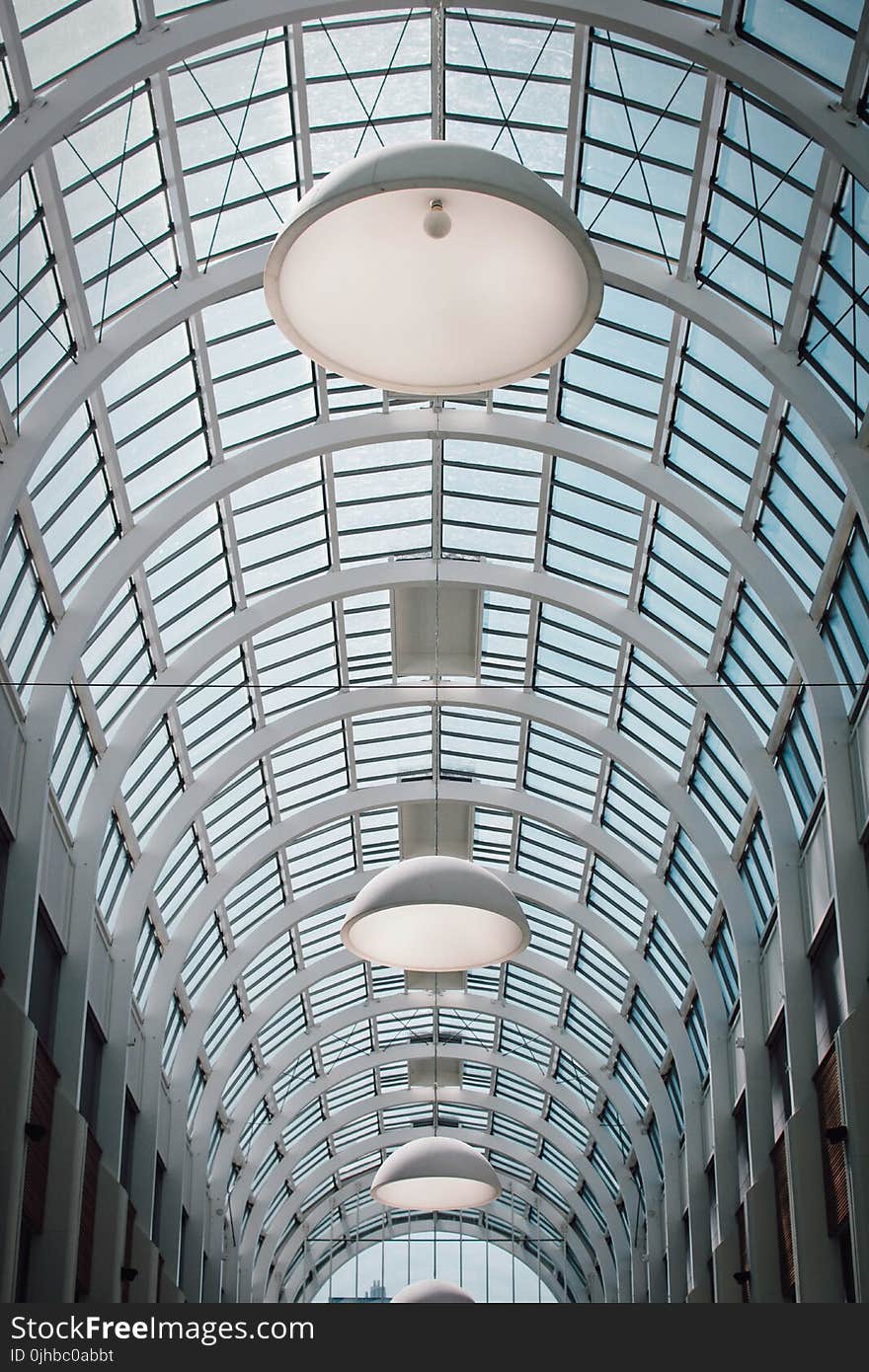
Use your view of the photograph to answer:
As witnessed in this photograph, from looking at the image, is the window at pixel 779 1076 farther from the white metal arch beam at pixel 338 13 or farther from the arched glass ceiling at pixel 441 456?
the white metal arch beam at pixel 338 13

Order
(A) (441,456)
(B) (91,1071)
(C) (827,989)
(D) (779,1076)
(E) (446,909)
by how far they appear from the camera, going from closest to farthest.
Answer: (E) (446,909) < (C) (827,989) < (D) (779,1076) < (B) (91,1071) < (A) (441,456)

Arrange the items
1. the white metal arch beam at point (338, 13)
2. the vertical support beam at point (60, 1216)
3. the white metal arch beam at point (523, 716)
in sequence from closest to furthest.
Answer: the white metal arch beam at point (338, 13) → the vertical support beam at point (60, 1216) → the white metal arch beam at point (523, 716)

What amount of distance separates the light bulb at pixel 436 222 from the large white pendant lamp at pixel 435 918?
14.0 m

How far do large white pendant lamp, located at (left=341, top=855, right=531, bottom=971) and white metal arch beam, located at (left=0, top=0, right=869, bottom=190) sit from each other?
1354 cm

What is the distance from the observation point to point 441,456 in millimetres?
42562

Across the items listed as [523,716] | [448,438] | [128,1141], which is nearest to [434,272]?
[448,438]

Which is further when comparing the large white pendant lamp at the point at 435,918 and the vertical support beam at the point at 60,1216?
the vertical support beam at the point at 60,1216

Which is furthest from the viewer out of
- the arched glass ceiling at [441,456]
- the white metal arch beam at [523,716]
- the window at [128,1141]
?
the window at [128,1141]

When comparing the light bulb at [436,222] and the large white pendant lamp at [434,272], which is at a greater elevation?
the light bulb at [436,222]

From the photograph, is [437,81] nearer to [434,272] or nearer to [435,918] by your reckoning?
[434,272]

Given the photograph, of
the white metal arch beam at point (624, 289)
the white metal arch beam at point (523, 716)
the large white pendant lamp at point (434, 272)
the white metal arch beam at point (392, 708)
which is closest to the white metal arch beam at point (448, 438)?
the white metal arch beam at point (624, 289)

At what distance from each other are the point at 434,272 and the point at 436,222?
0.74 metres

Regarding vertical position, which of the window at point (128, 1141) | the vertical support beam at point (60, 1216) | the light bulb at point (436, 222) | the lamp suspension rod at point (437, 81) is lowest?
the vertical support beam at point (60, 1216)

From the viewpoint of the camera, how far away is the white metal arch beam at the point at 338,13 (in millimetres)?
24594
